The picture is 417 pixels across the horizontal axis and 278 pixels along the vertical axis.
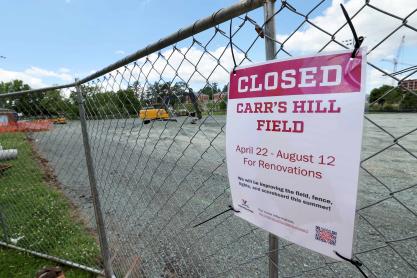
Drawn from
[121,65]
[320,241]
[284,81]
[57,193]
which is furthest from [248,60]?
[57,193]

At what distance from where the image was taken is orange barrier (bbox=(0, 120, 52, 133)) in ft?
12.1

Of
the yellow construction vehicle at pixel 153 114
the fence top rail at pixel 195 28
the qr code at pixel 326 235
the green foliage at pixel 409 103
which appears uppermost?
the fence top rail at pixel 195 28

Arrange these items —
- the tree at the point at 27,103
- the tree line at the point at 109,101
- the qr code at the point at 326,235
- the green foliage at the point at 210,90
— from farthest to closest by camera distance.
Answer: the tree at the point at 27,103 < the tree line at the point at 109,101 < the green foliage at the point at 210,90 < the qr code at the point at 326,235

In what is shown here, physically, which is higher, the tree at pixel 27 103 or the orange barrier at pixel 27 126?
the tree at pixel 27 103

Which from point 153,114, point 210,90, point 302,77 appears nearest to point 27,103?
point 153,114

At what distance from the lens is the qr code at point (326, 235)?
2.72ft

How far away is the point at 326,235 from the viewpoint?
84cm

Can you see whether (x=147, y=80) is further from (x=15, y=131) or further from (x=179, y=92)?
(x=15, y=131)

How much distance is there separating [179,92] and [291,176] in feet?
3.00

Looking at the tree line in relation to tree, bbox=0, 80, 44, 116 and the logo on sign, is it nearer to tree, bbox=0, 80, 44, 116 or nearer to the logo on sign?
tree, bbox=0, 80, 44, 116

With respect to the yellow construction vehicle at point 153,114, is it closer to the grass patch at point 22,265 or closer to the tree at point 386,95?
the tree at point 386,95

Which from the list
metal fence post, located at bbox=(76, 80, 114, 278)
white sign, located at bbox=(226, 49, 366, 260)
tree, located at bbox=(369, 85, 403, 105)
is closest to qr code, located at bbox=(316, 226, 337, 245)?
white sign, located at bbox=(226, 49, 366, 260)

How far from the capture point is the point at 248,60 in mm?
1017

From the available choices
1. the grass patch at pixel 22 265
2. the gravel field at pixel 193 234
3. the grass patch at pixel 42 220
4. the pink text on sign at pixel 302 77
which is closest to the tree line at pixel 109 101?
the gravel field at pixel 193 234
